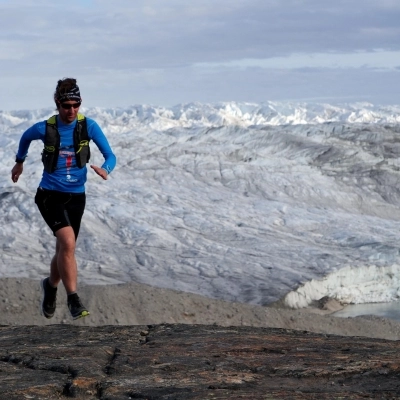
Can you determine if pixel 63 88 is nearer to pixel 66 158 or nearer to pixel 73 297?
pixel 66 158

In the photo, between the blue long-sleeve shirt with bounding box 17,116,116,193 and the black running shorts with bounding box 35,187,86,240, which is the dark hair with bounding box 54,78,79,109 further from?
the black running shorts with bounding box 35,187,86,240

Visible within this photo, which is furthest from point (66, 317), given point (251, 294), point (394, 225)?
point (394, 225)

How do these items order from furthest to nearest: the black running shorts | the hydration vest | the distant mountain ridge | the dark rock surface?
1. the distant mountain ridge
2. the black running shorts
3. the hydration vest
4. the dark rock surface

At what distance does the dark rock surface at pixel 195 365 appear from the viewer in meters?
4.40

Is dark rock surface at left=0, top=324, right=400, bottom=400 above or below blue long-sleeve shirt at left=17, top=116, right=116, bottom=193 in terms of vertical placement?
below

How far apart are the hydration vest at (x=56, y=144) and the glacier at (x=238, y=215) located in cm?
1160

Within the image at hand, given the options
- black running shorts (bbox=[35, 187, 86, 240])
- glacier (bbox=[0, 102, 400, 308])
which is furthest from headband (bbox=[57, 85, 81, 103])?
glacier (bbox=[0, 102, 400, 308])

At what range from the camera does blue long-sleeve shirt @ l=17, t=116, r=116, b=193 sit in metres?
6.41

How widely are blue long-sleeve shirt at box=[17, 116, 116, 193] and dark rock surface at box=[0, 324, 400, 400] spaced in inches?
41.3

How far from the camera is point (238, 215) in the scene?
25969 millimetres

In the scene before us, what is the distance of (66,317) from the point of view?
13.8 m

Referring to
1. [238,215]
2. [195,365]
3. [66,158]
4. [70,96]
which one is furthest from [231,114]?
[195,365]

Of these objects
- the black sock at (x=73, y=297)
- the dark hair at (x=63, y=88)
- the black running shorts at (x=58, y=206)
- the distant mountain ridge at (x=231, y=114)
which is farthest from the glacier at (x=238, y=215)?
the distant mountain ridge at (x=231, y=114)

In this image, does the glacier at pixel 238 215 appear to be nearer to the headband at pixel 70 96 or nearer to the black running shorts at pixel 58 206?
the black running shorts at pixel 58 206
